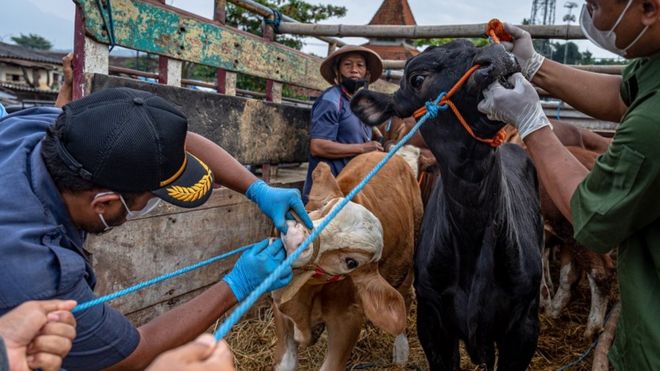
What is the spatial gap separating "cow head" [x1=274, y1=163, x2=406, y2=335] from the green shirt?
3.30ft

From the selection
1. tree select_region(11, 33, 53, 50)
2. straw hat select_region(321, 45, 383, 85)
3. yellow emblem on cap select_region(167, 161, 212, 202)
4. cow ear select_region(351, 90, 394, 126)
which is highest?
tree select_region(11, 33, 53, 50)

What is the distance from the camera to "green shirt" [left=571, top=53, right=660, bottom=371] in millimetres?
1520

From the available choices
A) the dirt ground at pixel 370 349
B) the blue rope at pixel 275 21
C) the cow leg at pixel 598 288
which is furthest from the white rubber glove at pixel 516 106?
the blue rope at pixel 275 21

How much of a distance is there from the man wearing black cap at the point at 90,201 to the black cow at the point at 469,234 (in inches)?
46.8

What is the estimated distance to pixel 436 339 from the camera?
3.16 metres

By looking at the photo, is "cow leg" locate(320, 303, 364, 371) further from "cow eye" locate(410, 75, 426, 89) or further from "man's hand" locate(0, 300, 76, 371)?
"man's hand" locate(0, 300, 76, 371)

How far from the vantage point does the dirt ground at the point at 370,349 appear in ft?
13.4

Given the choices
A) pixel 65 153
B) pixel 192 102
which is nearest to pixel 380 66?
pixel 192 102

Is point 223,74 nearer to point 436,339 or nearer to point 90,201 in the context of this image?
point 436,339

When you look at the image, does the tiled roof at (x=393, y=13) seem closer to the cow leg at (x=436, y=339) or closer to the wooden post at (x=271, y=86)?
the wooden post at (x=271, y=86)

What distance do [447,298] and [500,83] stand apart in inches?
49.6

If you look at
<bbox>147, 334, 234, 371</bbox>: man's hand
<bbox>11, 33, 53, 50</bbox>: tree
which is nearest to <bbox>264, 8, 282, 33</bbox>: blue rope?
<bbox>147, 334, 234, 371</bbox>: man's hand

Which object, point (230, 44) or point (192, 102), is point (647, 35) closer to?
point (192, 102)

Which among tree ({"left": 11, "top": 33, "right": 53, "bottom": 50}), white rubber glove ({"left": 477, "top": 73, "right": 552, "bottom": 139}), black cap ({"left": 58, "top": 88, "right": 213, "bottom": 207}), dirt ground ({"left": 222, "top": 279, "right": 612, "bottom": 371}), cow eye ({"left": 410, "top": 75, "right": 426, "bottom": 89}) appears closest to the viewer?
black cap ({"left": 58, "top": 88, "right": 213, "bottom": 207})
